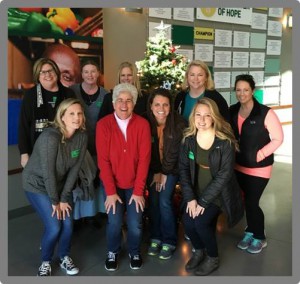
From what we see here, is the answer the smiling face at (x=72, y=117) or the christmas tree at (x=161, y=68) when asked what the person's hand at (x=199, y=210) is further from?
the christmas tree at (x=161, y=68)

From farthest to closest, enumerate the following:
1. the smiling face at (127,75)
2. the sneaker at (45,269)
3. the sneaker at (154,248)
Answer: the smiling face at (127,75), the sneaker at (154,248), the sneaker at (45,269)

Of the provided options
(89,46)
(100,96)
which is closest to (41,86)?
(100,96)

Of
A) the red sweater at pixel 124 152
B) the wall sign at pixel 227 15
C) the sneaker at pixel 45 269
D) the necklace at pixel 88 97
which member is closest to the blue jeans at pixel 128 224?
the red sweater at pixel 124 152

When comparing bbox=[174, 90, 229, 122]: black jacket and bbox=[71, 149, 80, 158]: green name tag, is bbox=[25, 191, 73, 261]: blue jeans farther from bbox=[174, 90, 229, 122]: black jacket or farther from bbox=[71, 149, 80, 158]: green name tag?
bbox=[174, 90, 229, 122]: black jacket

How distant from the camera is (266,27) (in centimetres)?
798

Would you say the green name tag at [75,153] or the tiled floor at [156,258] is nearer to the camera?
the green name tag at [75,153]

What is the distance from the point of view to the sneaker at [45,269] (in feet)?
8.73

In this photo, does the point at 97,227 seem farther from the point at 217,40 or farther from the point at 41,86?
the point at 217,40

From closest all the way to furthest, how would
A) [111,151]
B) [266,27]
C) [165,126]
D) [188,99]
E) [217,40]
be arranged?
[111,151], [165,126], [188,99], [217,40], [266,27]

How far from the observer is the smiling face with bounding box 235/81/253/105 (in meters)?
2.90

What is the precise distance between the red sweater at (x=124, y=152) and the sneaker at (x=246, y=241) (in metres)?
1.13

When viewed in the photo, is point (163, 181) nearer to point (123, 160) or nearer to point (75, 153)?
point (123, 160)

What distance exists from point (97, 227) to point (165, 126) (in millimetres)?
1451

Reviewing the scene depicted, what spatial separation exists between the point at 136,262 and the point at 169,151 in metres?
0.93
